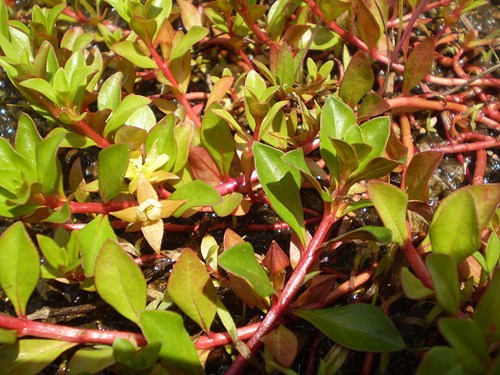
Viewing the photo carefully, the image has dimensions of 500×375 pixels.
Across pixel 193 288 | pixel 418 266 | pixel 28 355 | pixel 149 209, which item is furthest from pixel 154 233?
pixel 418 266

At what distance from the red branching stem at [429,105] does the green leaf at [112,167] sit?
1121 millimetres

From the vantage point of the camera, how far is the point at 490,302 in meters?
1.23

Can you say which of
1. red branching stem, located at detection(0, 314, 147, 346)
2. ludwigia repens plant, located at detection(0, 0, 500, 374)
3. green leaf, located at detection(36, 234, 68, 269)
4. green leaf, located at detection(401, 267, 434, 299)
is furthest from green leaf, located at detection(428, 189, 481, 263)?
green leaf, located at detection(36, 234, 68, 269)

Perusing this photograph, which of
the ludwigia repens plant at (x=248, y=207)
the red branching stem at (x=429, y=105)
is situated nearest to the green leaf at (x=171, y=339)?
the ludwigia repens plant at (x=248, y=207)

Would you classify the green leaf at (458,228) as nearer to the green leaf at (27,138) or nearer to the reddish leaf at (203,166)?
the reddish leaf at (203,166)

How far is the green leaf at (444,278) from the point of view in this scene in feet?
4.05

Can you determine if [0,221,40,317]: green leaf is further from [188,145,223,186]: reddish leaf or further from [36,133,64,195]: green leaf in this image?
[188,145,223,186]: reddish leaf

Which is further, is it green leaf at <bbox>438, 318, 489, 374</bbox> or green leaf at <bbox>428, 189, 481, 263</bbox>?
green leaf at <bbox>428, 189, 481, 263</bbox>

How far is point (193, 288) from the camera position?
1546 mm

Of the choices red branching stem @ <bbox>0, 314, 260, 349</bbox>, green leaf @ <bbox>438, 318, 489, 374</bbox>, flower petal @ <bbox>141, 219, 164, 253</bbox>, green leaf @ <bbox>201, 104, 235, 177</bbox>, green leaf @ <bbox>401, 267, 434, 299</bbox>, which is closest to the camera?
green leaf @ <bbox>438, 318, 489, 374</bbox>

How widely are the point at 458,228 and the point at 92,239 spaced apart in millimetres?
1076

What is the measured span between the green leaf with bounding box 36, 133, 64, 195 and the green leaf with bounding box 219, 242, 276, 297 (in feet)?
1.94

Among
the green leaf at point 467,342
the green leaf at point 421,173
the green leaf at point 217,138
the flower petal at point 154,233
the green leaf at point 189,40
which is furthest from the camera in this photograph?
the green leaf at point 189,40

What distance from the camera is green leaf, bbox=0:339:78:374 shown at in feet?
4.86
